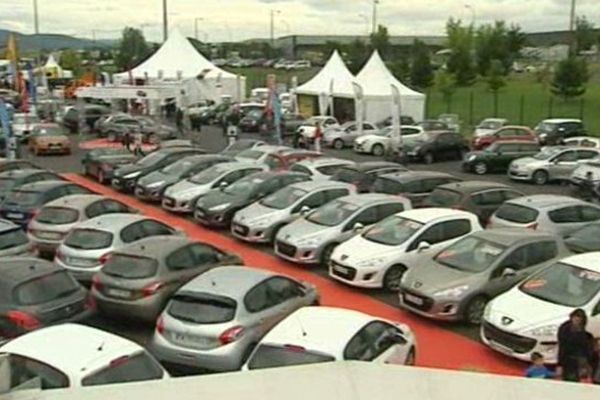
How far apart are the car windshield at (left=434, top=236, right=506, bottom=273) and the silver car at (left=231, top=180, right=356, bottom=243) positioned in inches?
191

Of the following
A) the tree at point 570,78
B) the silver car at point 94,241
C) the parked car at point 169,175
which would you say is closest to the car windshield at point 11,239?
the silver car at point 94,241

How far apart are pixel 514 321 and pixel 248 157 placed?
1579 centimetres

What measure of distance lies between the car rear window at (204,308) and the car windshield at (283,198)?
25.3ft

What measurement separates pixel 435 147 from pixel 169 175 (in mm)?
13093

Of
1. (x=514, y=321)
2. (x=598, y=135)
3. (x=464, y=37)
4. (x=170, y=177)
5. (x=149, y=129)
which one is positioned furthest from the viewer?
(x=464, y=37)

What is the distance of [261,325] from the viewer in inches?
421

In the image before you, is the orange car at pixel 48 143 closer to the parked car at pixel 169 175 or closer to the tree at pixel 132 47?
the parked car at pixel 169 175

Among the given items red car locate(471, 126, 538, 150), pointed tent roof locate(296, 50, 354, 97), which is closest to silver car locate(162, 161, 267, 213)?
red car locate(471, 126, 538, 150)

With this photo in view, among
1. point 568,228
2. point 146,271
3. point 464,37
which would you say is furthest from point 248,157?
point 464,37

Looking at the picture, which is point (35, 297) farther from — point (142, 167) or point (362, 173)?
point (142, 167)

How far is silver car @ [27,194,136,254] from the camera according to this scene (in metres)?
16.3

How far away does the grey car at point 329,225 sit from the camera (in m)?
16.2

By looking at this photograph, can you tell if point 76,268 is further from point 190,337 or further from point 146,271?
point 190,337

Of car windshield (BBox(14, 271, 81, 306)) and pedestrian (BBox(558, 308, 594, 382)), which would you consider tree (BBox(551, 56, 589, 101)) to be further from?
car windshield (BBox(14, 271, 81, 306))
